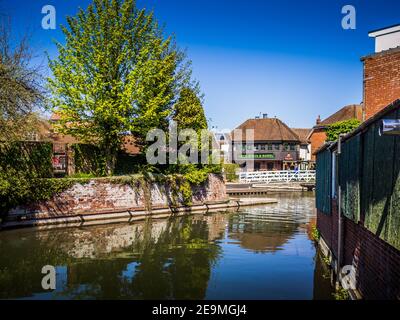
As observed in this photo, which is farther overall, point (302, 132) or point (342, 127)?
point (302, 132)

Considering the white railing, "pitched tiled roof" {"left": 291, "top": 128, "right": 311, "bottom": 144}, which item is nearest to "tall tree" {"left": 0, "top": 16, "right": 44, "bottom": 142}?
the white railing

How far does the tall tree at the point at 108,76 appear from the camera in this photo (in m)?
22.5

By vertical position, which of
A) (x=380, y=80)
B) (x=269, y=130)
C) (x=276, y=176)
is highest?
(x=269, y=130)

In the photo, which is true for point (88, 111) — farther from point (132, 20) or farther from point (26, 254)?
point (26, 254)

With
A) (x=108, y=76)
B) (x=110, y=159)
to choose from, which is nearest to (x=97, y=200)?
(x=110, y=159)

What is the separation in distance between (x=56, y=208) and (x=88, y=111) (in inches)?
270

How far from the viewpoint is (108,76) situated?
23.6 meters

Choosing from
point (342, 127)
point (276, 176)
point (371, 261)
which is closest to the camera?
point (371, 261)

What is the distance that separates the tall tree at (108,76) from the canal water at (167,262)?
739cm

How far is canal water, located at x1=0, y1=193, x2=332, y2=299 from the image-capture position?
898cm

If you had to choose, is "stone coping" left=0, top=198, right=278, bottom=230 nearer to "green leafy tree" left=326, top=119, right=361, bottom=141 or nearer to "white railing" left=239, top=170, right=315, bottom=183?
"green leafy tree" left=326, top=119, right=361, bottom=141

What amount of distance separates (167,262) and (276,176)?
37.2 m

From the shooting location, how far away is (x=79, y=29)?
77.8 feet

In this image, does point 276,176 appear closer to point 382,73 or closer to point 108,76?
point 108,76
